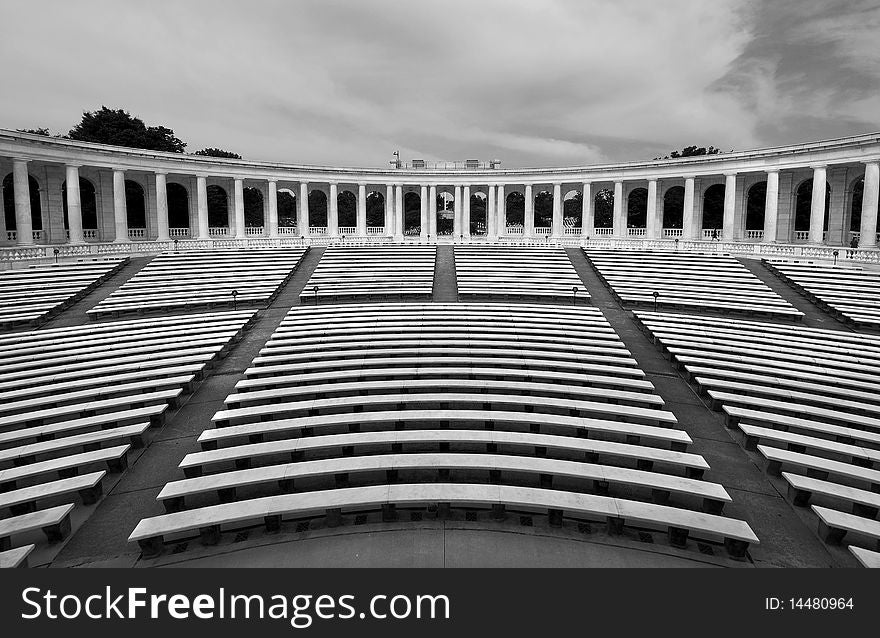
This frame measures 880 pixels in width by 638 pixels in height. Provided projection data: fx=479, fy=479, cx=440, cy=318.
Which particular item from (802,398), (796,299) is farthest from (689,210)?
(802,398)

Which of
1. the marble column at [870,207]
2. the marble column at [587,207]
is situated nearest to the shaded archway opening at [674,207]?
the marble column at [587,207]

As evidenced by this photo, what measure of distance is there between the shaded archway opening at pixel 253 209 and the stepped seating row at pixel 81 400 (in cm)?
6688

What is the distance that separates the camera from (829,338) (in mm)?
18594

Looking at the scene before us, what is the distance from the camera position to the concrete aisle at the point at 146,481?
304 inches

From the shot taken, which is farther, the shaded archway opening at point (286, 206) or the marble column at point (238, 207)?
the shaded archway opening at point (286, 206)

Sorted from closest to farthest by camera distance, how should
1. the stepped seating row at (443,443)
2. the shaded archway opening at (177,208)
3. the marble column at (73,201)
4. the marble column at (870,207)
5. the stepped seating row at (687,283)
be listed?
the stepped seating row at (443,443) < the stepped seating row at (687,283) < the marble column at (870,207) < the marble column at (73,201) < the shaded archway opening at (177,208)

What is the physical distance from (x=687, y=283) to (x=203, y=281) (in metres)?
29.1

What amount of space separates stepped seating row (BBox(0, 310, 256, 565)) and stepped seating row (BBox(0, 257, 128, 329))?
4543mm

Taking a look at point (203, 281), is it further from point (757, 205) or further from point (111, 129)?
point (757, 205)

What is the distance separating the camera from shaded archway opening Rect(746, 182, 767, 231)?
68.6 metres

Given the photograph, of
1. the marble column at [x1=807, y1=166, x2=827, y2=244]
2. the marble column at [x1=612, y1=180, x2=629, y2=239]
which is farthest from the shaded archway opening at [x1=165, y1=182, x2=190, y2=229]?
the marble column at [x1=807, y1=166, x2=827, y2=244]

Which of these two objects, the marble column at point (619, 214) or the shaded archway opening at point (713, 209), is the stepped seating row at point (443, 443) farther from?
the shaded archway opening at point (713, 209)

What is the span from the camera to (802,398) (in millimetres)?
12820

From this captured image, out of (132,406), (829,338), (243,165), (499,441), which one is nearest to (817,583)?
(499,441)
